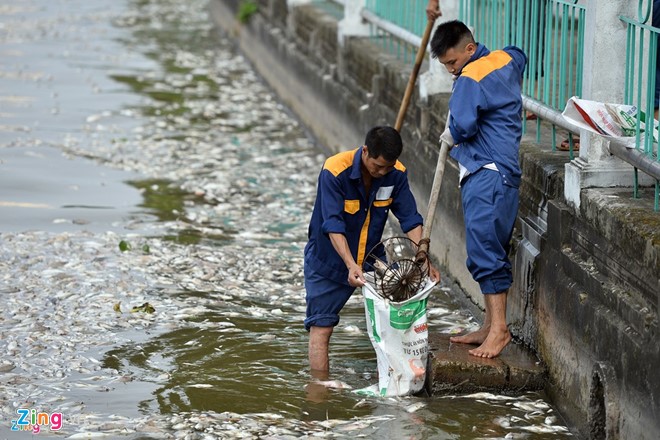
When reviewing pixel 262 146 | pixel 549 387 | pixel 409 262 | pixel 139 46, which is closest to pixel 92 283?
A: pixel 409 262

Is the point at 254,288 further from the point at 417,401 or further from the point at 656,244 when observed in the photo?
the point at 656,244

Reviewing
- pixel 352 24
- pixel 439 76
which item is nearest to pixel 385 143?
pixel 439 76

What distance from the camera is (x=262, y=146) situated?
14234mm

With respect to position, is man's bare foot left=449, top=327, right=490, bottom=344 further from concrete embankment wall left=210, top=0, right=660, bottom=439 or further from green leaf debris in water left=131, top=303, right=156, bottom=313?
green leaf debris in water left=131, top=303, right=156, bottom=313

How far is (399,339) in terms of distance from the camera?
6617 millimetres

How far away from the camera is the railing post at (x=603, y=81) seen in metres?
6.30

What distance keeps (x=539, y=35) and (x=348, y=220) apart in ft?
5.99

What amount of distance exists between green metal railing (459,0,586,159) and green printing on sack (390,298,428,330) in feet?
4.27

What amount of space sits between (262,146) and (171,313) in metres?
6.20

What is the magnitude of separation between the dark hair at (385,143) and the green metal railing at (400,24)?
425 cm

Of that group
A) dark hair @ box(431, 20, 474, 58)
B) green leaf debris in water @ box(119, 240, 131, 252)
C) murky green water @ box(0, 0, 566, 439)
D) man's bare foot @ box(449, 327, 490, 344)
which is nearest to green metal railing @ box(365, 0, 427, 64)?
murky green water @ box(0, 0, 566, 439)

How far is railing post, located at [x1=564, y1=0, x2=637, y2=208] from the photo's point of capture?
6305 millimetres

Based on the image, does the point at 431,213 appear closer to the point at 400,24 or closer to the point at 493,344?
A: the point at 493,344

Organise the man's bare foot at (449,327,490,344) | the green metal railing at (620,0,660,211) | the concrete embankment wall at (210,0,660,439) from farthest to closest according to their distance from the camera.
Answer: the man's bare foot at (449,327,490,344) → the green metal railing at (620,0,660,211) → the concrete embankment wall at (210,0,660,439)
